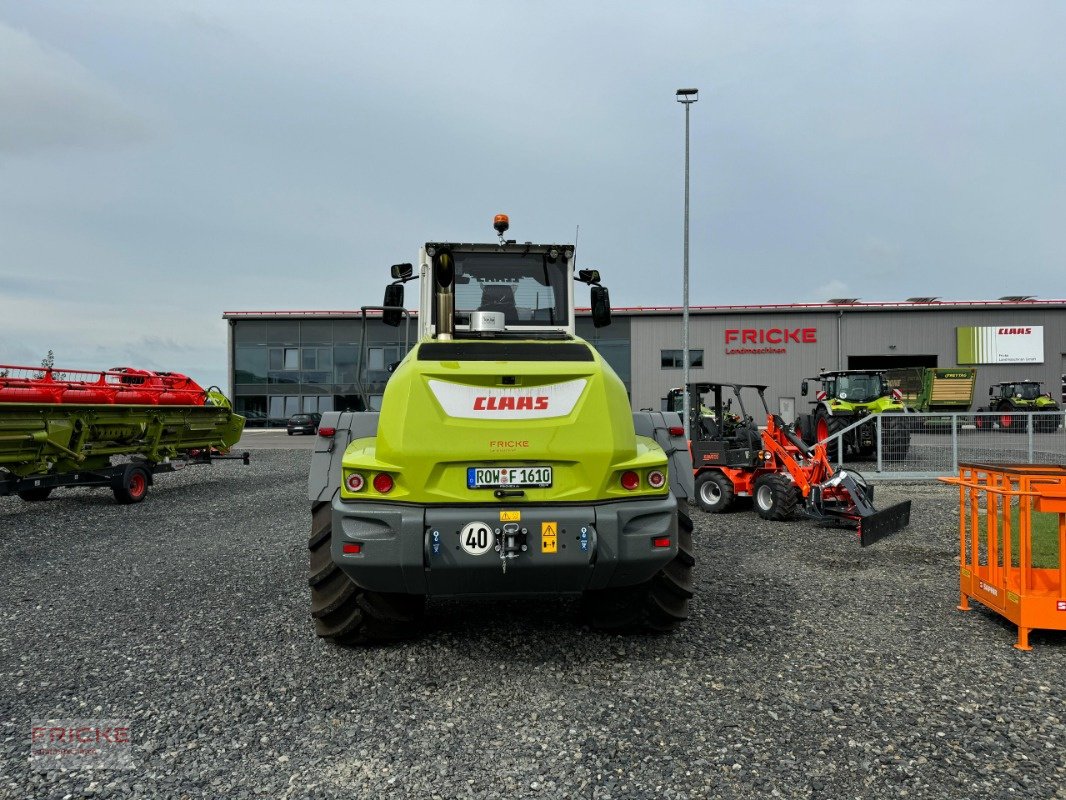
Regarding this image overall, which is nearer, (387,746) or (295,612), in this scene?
(387,746)

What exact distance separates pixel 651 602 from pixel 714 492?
6.10 meters

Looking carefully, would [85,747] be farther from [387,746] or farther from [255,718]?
[387,746]

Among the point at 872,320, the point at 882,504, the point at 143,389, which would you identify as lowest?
the point at 882,504

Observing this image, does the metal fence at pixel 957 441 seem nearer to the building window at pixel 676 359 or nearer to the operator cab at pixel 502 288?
the operator cab at pixel 502 288

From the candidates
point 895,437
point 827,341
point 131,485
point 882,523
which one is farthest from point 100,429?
point 827,341

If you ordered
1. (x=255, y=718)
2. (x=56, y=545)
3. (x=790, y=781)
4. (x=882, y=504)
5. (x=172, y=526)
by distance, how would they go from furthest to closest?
(x=882, y=504) → (x=172, y=526) → (x=56, y=545) → (x=255, y=718) → (x=790, y=781)

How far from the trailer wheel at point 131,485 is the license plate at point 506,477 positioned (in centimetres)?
976

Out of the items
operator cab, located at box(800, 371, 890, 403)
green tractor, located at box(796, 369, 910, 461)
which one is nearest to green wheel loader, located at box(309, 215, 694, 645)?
green tractor, located at box(796, 369, 910, 461)

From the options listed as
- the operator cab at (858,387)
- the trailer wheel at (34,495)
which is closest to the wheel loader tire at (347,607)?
the trailer wheel at (34,495)

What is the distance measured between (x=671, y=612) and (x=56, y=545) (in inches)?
286

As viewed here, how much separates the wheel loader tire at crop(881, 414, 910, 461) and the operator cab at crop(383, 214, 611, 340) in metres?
9.96

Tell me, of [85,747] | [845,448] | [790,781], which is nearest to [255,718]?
[85,747]

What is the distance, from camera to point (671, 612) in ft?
14.0

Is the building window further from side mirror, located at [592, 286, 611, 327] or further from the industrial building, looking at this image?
side mirror, located at [592, 286, 611, 327]
